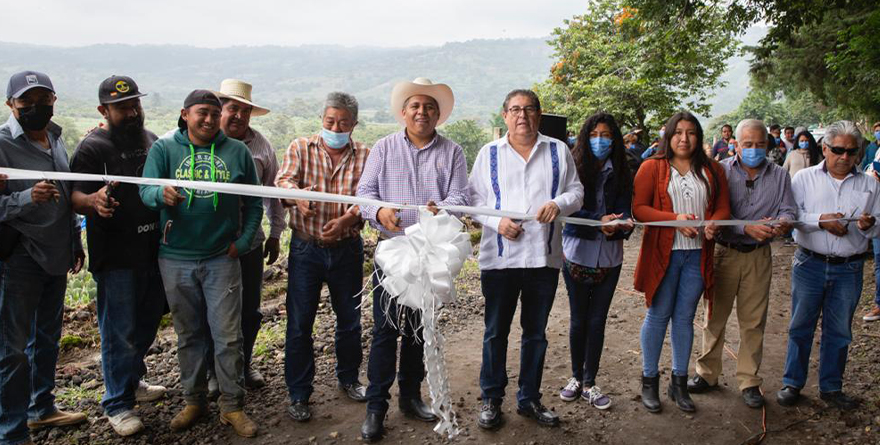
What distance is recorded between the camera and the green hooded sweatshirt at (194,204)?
11.7ft

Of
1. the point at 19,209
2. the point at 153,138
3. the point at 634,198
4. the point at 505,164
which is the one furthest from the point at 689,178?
the point at 19,209

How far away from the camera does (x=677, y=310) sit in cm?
A: 411

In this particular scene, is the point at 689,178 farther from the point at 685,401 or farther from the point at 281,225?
the point at 281,225

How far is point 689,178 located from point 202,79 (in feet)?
691

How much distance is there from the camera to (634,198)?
13.5ft

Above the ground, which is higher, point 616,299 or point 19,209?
point 19,209

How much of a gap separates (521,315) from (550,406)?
85 cm

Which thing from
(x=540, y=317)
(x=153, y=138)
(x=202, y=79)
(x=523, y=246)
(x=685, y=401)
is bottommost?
(x=685, y=401)

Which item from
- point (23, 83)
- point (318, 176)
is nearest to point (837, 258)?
point (318, 176)

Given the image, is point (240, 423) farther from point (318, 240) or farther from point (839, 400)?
point (839, 400)

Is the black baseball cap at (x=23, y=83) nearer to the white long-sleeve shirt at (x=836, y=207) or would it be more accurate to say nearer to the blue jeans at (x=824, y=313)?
the white long-sleeve shirt at (x=836, y=207)

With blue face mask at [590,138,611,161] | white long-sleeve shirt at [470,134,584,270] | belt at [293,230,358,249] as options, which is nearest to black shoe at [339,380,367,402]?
belt at [293,230,358,249]

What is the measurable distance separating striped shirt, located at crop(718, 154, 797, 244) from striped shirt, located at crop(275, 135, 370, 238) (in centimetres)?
268

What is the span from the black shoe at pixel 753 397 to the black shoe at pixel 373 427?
2.65 metres
